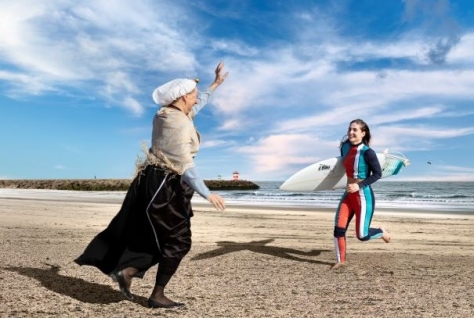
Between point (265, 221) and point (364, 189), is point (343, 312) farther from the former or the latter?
point (265, 221)

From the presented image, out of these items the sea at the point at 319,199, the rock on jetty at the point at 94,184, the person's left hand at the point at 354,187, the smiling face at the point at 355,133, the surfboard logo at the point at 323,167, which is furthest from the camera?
the rock on jetty at the point at 94,184

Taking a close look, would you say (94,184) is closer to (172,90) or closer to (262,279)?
(262,279)

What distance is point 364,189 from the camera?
6.33 metres

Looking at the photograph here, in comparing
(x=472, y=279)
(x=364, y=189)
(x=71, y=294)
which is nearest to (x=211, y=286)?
(x=71, y=294)

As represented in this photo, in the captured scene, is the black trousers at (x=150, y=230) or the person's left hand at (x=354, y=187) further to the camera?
the person's left hand at (x=354, y=187)

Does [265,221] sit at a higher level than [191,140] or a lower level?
lower

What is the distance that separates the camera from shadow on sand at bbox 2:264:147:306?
4680 millimetres

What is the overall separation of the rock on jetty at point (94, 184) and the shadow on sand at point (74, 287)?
56.6 m

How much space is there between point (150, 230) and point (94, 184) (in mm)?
65393

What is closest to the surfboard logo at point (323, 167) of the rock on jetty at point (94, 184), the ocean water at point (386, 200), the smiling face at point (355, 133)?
the smiling face at point (355, 133)

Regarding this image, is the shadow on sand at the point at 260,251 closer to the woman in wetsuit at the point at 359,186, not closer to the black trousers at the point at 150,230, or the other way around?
the woman in wetsuit at the point at 359,186

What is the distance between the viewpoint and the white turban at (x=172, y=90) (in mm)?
4074

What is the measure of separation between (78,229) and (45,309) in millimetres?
Answer: 7635

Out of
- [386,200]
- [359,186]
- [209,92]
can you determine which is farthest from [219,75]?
[386,200]
